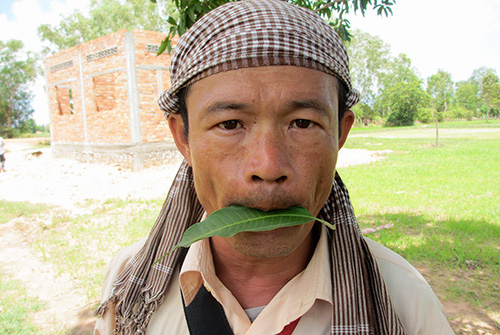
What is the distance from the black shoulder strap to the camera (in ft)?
4.33

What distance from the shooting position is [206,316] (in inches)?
52.9

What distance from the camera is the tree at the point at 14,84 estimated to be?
3862 cm

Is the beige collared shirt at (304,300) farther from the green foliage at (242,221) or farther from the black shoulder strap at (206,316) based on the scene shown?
the green foliage at (242,221)

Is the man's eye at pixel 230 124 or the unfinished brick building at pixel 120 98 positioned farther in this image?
the unfinished brick building at pixel 120 98

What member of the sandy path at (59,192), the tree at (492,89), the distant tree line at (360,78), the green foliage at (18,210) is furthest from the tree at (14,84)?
the tree at (492,89)

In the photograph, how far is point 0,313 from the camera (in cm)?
411

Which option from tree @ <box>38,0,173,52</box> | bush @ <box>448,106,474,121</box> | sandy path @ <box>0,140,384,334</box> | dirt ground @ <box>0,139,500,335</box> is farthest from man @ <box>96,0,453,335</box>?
bush @ <box>448,106,474,121</box>

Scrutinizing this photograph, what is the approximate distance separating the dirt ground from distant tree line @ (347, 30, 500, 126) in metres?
33.1

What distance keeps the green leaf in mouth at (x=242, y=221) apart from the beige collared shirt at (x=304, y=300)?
0.37 metres

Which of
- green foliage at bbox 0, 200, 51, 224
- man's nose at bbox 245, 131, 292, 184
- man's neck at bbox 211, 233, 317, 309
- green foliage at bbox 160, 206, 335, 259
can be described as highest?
man's nose at bbox 245, 131, 292, 184

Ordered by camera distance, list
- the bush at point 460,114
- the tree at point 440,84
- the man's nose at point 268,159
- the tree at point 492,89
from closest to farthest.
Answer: the man's nose at point 268,159
the tree at point 492,89
the bush at point 460,114
the tree at point 440,84

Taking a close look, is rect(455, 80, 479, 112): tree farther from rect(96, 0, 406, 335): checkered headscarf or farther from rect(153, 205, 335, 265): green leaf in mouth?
rect(153, 205, 335, 265): green leaf in mouth

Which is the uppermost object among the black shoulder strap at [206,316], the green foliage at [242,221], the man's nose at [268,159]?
the man's nose at [268,159]

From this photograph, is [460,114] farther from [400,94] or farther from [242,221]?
[242,221]
